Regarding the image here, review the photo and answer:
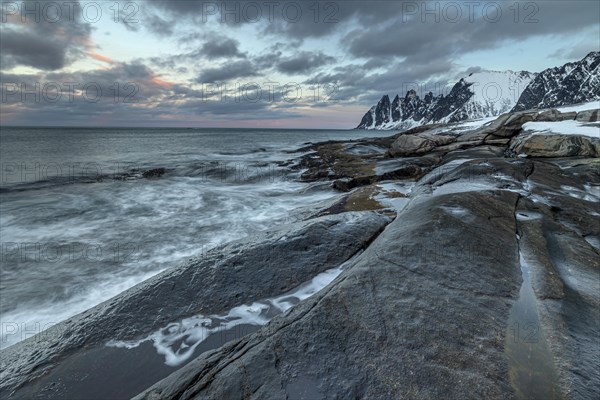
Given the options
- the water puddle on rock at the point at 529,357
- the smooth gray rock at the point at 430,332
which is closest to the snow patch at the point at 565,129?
the smooth gray rock at the point at 430,332

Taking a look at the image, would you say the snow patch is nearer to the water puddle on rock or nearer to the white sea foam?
the water puddle on rock

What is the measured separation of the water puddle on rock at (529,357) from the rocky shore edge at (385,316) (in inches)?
0.7

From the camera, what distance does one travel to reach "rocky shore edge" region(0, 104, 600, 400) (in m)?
3.43

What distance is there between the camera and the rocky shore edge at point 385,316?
11.3 ft

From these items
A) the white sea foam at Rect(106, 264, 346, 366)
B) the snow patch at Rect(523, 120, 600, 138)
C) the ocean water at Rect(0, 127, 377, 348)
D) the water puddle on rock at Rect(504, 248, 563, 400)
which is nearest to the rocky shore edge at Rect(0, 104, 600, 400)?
the water puddle on rock at Rect(504, 248, 563, 400)

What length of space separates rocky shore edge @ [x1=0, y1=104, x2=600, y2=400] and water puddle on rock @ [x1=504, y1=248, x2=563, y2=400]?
2cm

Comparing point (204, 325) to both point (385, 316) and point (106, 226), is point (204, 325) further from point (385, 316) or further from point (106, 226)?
point (106, 226)

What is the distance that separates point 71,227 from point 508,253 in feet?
60.3

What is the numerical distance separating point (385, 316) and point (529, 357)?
165 centimetres

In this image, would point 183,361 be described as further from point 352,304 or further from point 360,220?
point 360,220

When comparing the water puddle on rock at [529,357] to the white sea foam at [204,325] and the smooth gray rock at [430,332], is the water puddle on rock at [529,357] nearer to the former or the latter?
the smooth gray rock at [430,332]

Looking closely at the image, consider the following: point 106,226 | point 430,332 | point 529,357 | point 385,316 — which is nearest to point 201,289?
point 385,316

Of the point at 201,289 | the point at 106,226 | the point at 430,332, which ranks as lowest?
the point at 106,226

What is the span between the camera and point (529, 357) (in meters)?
3.63
